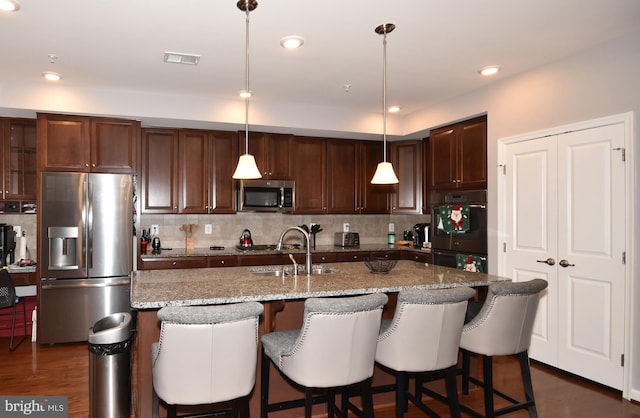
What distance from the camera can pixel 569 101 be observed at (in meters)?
3.50

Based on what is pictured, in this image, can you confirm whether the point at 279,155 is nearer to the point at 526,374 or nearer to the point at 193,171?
the point at 193,171

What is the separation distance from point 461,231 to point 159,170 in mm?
3346

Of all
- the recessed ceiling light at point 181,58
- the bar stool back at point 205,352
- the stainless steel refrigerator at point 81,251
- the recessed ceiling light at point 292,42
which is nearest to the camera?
the bar stool back at point 205,352

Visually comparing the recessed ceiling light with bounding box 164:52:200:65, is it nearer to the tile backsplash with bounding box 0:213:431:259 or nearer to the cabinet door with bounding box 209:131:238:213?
the cabinet door with bounding box 209:131:238:213

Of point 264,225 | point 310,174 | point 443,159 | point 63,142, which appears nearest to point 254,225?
point 264,225

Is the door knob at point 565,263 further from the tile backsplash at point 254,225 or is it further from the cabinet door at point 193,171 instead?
the cabinet door at point 193,171

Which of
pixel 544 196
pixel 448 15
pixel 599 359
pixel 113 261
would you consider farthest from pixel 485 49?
pixel 113 261

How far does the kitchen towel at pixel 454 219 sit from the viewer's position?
4.52m

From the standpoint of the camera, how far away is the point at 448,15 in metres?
2.81

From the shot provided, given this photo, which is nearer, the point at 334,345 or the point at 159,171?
the point at 334,345

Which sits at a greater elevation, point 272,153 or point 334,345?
point 272,153

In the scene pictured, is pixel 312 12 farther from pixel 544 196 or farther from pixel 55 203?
pixel 55 203

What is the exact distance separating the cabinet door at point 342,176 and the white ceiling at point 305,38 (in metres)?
1.27

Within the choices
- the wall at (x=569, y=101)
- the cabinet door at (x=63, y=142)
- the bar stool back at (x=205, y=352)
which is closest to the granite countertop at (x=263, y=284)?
the bar stool back at (x=205, y=352)
